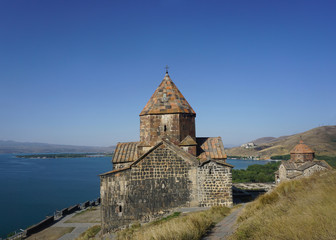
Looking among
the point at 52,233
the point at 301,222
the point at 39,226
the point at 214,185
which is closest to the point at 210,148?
the point at 214,185

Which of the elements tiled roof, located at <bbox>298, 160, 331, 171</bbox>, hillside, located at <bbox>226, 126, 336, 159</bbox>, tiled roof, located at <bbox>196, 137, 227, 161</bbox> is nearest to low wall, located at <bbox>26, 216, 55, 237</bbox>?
tiled roof, located at <bbox>196, 137, 227, 161</bbox>

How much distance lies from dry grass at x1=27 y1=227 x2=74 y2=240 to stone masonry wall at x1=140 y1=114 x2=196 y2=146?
624 cm

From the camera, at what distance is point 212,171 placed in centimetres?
932

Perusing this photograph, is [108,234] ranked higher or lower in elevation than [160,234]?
lower

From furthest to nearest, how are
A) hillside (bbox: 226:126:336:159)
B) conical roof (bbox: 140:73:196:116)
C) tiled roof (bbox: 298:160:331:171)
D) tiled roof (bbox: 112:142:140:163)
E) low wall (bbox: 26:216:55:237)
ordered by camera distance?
hillside (bbox: 226:126:336:159) < tiled roof (bbox: 298:160:331:171) < low wall (bbox: 26:216:55:237) < tiled roof (bbox: 112:142:140:163) < conical roof (bbox: 140:73:196:116)

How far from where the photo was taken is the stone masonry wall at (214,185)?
9.20 m

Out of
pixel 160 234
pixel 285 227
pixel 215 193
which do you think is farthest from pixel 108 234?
pixel 285 227

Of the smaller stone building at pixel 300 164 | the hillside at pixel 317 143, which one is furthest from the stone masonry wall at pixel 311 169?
the hillside at pixel 317 143

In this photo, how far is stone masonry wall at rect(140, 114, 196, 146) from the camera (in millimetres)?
10289

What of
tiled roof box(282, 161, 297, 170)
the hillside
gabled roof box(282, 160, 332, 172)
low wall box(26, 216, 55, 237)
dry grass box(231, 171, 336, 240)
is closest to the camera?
dry grass box(231, 171, 336, 240)

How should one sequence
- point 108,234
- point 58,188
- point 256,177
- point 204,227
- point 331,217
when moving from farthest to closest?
point 58,188, point 256,177, point 108,234, point 204,227, point 331,217

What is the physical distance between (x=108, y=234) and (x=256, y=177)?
29.6m

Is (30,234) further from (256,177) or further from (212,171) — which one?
(256,177)

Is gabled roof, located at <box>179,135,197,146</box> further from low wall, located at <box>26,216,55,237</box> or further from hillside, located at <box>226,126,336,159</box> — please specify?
hillside, located at <box>226,126,336,159</box>
